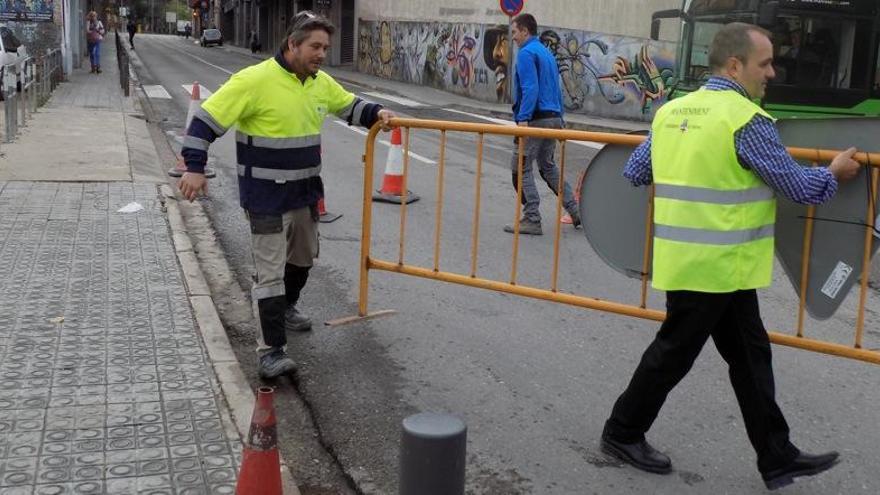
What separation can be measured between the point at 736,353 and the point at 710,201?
67cm

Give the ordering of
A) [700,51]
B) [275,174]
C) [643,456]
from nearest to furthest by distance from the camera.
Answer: [643,456]
[275,174]
[700,51]

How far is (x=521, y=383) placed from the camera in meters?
5.17

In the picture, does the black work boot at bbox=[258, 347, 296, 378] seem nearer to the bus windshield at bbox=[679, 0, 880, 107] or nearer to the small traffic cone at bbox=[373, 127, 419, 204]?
the small traffic cone at bbox=[373, 127, 419, 204]

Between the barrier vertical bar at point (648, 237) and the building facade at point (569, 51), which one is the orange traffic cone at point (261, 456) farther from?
the building facade at point (569, 51)

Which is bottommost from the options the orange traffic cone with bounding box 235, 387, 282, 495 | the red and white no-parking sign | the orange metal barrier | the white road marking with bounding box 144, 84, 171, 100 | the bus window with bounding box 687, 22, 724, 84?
the white road marking with bounding box 144, 84, 171, 100

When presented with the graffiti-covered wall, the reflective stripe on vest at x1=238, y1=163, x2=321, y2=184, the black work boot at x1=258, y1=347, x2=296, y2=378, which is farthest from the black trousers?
the graffiti-covered wall

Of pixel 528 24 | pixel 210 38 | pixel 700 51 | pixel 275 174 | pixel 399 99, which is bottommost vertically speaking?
pixel 399 99

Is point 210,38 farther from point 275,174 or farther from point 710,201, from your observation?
point 710,201

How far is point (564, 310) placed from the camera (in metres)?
6.50

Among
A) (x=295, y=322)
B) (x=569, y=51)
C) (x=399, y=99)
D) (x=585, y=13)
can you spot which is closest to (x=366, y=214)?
(x=295, y=322)

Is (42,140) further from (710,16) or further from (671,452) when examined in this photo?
(671,452)

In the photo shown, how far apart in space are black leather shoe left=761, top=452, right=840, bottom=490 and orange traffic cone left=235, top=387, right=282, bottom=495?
6.48 feet

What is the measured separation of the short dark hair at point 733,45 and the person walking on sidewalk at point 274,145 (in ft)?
6.76

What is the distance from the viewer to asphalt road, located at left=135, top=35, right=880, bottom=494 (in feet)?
13.7
